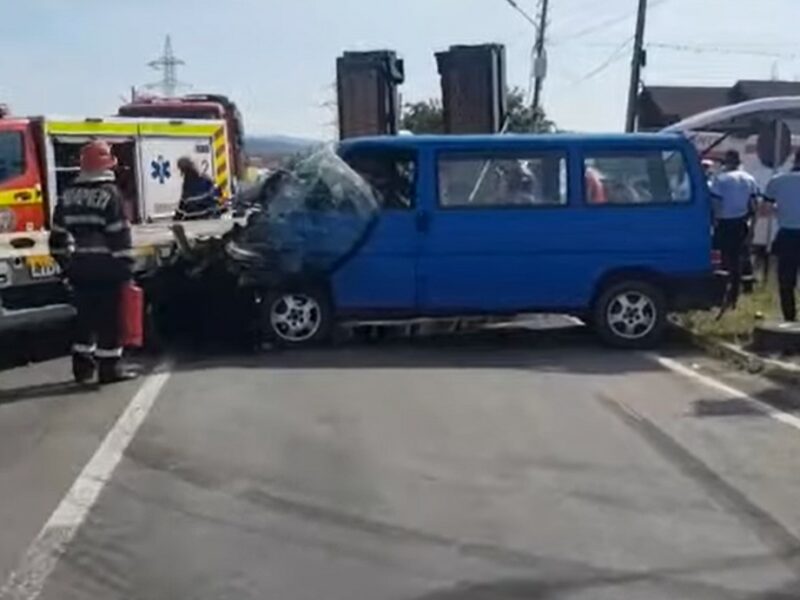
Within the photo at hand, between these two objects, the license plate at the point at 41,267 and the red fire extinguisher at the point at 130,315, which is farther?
the license plate at the point at 41,267

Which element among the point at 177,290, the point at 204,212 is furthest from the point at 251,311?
the point at 204,212

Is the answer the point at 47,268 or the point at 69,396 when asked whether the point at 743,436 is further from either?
the point at 47,268

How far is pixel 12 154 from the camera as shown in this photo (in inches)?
904

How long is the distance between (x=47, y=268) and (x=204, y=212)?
7195 millimetres

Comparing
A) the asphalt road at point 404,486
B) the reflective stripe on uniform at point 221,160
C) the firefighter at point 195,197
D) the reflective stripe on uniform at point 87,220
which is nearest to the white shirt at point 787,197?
the asphalt road at point 404,486

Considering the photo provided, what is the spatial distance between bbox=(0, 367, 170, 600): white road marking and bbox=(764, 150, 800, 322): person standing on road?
705 centimetres

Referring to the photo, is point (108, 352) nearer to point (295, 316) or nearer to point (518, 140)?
point (295, 316)

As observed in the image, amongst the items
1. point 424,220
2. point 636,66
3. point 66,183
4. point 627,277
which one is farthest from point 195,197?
point 636,66

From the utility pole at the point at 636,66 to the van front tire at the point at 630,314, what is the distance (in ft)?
81.6

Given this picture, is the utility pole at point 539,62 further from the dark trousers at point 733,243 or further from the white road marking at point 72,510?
the white road marking at point 72,510

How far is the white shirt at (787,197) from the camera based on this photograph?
1758 cm

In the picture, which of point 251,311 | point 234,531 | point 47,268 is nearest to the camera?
point 234,531

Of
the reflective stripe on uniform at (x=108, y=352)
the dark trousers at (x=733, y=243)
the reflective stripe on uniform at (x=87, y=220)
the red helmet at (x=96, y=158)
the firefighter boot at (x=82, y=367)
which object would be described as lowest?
the firefighter boot at (x=82, y=367)

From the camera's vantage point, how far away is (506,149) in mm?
17078
